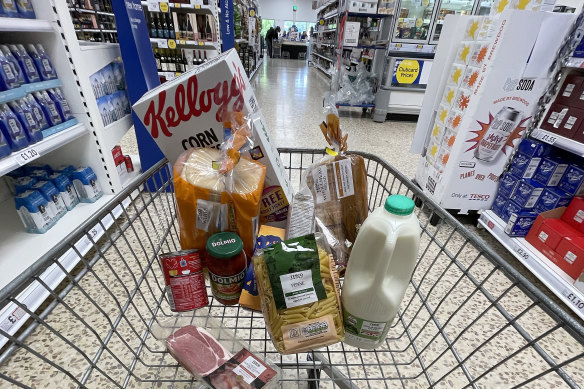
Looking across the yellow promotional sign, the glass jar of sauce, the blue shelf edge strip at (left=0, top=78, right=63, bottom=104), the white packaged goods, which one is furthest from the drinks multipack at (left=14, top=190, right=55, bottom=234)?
the yellow promotional sign

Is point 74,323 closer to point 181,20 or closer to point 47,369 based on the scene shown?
point 47,369

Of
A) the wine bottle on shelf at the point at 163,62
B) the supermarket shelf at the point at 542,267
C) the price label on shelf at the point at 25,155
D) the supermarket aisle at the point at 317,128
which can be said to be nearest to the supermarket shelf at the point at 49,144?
the price label on shelf at the point at 25,155

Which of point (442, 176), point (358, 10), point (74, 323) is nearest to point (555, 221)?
point (442, 176)

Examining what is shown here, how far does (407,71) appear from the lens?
12.1 feet

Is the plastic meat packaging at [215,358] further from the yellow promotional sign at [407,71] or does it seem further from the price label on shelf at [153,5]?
the yellow promotional sign at [407,71]

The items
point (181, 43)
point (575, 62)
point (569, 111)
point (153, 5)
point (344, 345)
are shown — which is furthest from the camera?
point (181, 43)

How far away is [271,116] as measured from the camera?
3.96 m

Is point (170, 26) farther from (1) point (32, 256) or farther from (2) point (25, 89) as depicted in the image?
(1) point (32, 256)

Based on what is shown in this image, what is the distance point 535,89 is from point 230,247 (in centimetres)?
166

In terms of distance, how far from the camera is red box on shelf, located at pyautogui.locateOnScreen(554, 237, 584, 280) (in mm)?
1298

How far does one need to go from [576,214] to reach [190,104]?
69.0 inches

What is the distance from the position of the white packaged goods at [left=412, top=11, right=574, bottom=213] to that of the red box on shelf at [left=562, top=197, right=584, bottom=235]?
1.11ft

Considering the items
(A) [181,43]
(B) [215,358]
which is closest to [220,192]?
(B) [215,358]

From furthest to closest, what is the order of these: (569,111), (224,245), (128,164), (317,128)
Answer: (317,128), (128,164), (569,111), (224,245)
